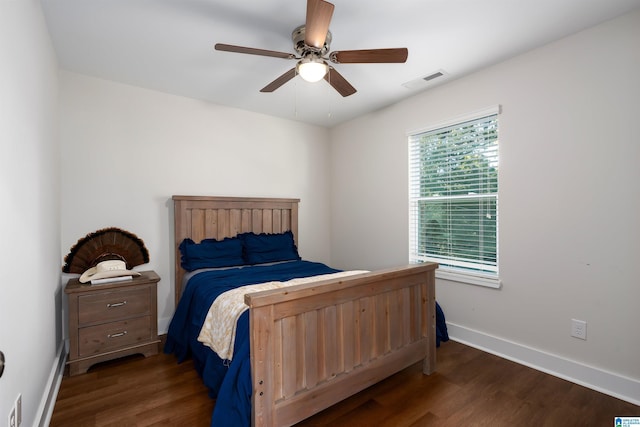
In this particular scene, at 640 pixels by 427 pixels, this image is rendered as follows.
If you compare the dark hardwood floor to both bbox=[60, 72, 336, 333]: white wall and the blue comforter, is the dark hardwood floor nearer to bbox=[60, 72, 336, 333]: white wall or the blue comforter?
the blue comforter

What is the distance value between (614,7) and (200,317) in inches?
137

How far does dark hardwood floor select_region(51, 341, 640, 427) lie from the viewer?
182 cm

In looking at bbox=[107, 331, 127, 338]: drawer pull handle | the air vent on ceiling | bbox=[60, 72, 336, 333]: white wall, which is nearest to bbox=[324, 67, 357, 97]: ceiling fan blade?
the air vent on ceiling

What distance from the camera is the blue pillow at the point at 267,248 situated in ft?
11.1

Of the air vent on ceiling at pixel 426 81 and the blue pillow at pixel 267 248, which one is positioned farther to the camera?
the blue pillow at pixel 267 248

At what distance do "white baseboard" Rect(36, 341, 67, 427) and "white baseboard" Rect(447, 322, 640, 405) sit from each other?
312cm

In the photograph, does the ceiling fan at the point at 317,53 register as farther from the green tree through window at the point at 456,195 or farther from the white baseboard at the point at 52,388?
the white baseboard at the point at 52,388

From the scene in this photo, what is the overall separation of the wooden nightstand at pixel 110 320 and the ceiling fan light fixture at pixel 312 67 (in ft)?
6.96

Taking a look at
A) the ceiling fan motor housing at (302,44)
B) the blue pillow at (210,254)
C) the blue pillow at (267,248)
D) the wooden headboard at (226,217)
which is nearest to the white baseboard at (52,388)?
the wooden headboard at (226,217)

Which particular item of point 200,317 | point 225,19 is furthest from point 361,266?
point 225,19

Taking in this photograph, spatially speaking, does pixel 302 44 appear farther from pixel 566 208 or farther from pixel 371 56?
pixel 566 208

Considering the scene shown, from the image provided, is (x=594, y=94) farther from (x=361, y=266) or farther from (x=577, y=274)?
(x=361, y=266)

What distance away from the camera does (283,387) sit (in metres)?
1.61

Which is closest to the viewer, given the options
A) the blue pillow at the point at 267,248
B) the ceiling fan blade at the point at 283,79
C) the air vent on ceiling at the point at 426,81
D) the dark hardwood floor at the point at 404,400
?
Answer: the dark hardwood floor at the point at 404,400
